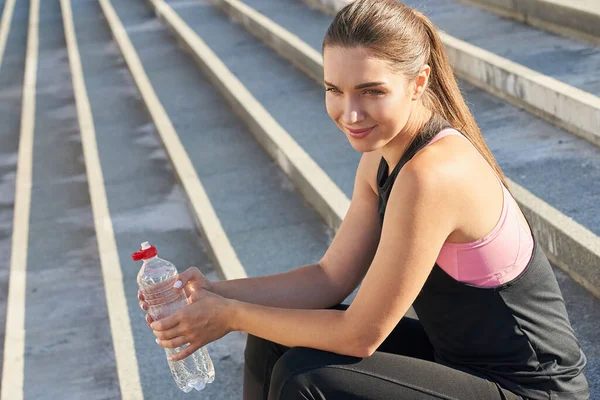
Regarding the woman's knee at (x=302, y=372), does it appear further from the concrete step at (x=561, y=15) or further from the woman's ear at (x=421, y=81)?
the concrete step at (x=561, y=15)

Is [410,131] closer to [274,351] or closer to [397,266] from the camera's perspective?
[397,266]

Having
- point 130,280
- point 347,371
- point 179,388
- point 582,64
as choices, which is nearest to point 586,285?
point 347,371

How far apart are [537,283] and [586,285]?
105 cm

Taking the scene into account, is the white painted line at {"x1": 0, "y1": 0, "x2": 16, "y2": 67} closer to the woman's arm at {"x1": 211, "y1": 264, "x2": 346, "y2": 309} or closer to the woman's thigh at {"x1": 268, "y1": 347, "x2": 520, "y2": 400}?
the woman's arm at {"x1": 211, "y1": 264, "x2": 346, "y2": 309}

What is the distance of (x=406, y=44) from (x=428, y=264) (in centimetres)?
53

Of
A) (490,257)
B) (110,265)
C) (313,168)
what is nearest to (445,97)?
(490,257)

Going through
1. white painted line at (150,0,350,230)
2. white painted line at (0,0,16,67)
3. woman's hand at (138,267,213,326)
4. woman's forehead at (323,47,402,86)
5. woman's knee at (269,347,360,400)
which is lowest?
white painted line at (0,0,16,67)

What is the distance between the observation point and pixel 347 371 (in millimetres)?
2031

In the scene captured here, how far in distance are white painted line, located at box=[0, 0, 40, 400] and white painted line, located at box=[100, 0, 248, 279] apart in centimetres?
102

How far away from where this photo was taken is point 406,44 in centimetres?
206

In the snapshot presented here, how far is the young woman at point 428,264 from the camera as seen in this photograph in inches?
77.8

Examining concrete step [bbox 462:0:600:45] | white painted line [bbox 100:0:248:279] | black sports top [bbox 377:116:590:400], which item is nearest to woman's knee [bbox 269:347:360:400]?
black sports top [bbox 377:116:590:400]

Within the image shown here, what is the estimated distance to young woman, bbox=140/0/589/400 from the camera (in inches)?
77.8

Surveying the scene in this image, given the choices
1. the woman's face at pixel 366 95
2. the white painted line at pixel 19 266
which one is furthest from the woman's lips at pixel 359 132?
the white painted line at pixel 19 266
